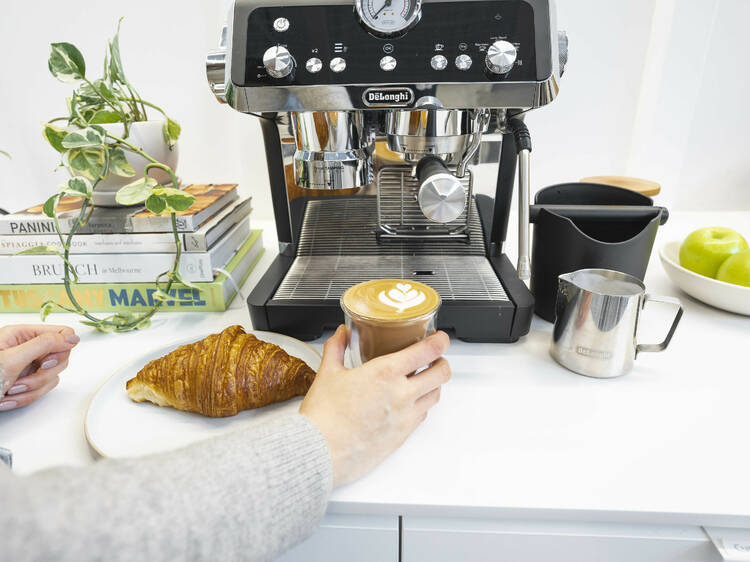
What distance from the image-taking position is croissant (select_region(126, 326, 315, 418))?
519 mm

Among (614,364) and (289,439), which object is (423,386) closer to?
(289,439)

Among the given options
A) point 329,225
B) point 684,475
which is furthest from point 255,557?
point 329,225

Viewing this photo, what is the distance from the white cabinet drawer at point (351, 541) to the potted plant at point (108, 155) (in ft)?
1.42

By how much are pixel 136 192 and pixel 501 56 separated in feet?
1.68

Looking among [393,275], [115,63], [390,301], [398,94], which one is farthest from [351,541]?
[115,63]

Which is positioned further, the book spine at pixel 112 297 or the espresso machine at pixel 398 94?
the book spine at pixel 112 297

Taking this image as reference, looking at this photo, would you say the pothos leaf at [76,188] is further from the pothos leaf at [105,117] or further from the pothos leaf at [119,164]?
the pothos leaf at [105,117]

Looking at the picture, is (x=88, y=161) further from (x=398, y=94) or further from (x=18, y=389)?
(x=398, y=94)

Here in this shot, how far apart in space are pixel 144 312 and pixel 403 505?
1.78ft

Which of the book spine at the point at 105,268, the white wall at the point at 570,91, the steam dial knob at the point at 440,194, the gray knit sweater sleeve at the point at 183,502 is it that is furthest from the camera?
the white wall at the point at 570,91

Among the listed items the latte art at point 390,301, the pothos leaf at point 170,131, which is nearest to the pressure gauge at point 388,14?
the latte art at point 390,301

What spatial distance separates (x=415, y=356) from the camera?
0.50 m

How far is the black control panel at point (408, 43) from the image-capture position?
566 mm

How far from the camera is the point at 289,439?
0.41 m
